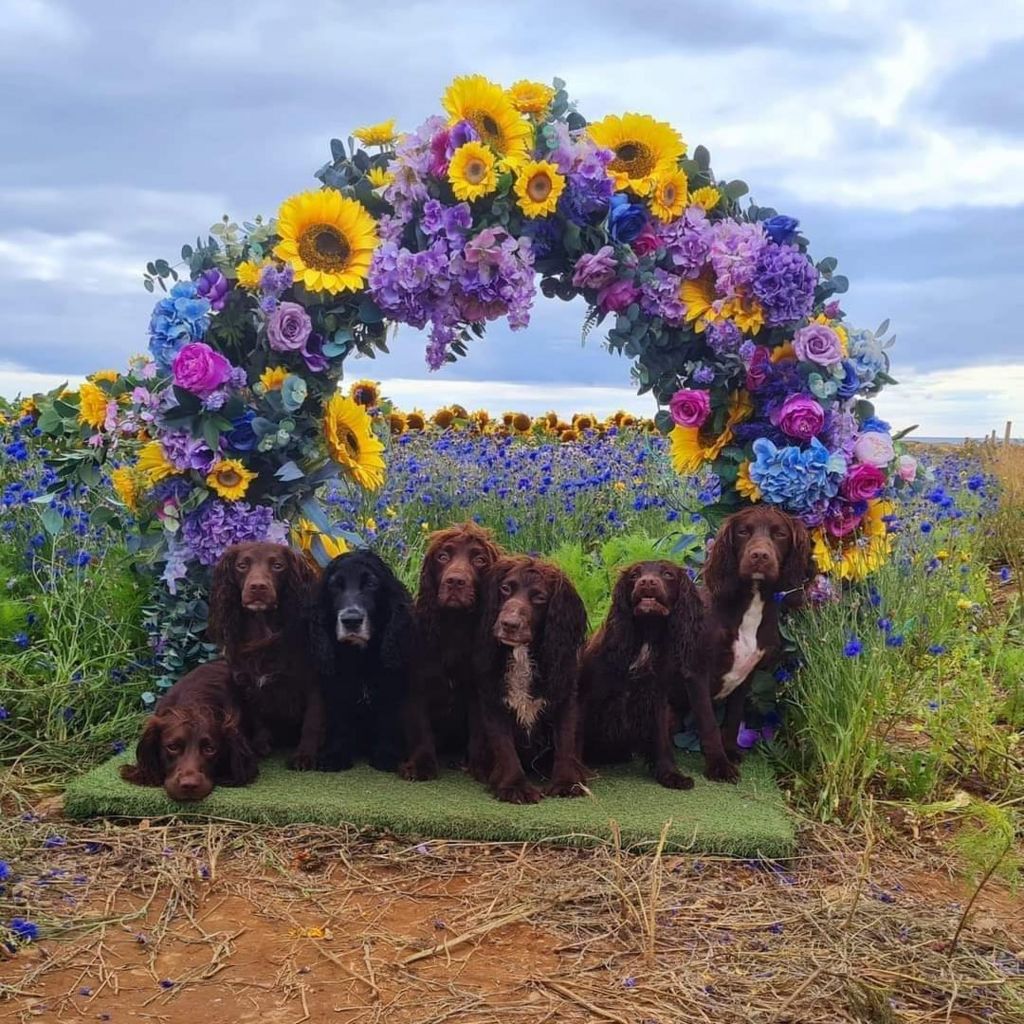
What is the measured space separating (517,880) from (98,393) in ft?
10.9

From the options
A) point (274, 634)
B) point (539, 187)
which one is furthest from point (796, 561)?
point (274, 634)

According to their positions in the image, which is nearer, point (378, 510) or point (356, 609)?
point (356, 609)

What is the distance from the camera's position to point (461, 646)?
4.23 m

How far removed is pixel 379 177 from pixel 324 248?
0.46 metres

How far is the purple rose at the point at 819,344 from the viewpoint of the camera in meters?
4.84

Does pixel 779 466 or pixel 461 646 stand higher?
pixel 779 466

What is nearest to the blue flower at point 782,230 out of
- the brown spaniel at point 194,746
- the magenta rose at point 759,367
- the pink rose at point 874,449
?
the magenta rose at point 759,367

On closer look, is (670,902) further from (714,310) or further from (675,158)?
(675,158)

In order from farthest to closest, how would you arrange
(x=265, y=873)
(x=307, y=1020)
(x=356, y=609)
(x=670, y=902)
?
(x=356, y=609), (x=265, y=873), (x=670, y=902), (x=307, y=1020)

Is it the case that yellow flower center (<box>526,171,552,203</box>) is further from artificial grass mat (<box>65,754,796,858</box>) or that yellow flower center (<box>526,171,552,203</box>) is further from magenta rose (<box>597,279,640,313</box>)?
artificial grass mat (<box>65,754,796,858</box>)

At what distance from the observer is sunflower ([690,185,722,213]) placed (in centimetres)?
504

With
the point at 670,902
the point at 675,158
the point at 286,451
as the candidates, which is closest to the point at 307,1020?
the point at 670,902

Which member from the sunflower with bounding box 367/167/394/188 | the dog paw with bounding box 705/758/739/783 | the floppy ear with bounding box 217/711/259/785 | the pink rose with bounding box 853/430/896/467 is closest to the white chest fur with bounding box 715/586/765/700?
the dog paw with bounding box 705/758/739/783

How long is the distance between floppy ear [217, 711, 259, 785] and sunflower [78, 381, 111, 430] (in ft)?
6.17
